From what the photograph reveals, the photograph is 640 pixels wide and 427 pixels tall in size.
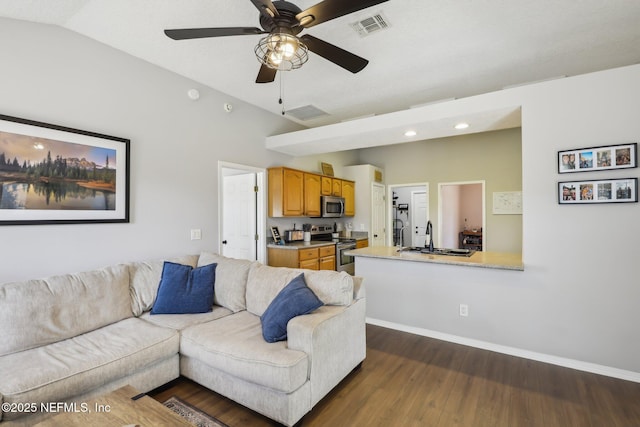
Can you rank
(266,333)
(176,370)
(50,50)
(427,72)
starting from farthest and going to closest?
(427,72), (50,50), (176,370), (266,333)

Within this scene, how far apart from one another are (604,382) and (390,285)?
6.29ft

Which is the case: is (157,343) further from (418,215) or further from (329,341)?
(418,215)

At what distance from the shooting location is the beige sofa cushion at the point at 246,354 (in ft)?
6.02

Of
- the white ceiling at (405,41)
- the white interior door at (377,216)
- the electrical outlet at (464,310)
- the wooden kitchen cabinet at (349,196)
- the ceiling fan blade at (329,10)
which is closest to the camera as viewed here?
the ceiling fan blade at (329,10)

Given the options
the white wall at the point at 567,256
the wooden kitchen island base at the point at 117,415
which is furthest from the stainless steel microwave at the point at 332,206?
the wooden kitchen island base at the point at 117,415

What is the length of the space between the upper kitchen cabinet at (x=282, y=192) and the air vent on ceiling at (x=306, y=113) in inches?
34.2

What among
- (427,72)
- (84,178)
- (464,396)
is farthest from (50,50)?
(464,396)

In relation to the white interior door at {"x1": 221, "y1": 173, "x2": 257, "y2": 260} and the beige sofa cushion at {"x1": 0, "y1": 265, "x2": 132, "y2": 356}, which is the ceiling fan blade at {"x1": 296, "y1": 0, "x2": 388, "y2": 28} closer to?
the beige sofa cushion at {"x1": 0, "y1": 265, "x2": 132, "y2": 356}

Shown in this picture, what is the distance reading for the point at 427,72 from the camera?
3.35 meters

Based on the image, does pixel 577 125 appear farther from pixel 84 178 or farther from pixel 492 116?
pixel 84 178

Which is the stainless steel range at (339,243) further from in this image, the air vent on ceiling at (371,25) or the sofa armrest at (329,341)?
the air vent on ceiling at (371,25)

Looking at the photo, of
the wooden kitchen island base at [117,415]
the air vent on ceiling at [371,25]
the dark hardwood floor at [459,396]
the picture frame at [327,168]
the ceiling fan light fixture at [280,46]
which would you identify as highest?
the air vent on ceiling at [371,25]

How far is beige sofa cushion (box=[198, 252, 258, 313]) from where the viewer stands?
9.30ft

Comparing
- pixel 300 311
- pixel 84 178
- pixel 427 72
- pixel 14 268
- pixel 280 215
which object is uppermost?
pixel 427 72
